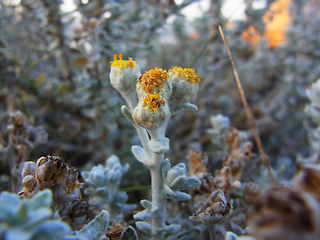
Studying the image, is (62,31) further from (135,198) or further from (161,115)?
(161,115)

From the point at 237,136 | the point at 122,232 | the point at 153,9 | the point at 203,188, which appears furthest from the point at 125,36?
the point at 122,232

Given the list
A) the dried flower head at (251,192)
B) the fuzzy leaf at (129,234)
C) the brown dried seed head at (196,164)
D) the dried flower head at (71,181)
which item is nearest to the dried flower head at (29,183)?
the dried flower head at (71,181)

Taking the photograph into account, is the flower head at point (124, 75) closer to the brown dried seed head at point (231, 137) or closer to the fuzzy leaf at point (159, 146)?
the fuzzy leaf at point (159, 146)

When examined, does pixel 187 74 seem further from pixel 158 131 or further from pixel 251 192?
pixel 251 192

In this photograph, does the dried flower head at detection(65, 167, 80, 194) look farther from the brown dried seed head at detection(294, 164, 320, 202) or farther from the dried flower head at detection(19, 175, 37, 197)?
the brown dried seed head at detection(294, 164, 320, 202)

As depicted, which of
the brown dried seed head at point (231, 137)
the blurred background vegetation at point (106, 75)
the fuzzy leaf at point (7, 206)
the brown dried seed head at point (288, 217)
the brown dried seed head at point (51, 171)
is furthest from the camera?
the blurred background vegetation at point (106, 75)

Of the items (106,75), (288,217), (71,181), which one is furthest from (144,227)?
(106,75)

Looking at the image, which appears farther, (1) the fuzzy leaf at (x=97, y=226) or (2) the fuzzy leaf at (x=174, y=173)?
(2) the fuzzy leaf at (x=174, y=173)

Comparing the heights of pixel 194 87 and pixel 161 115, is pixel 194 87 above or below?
above
